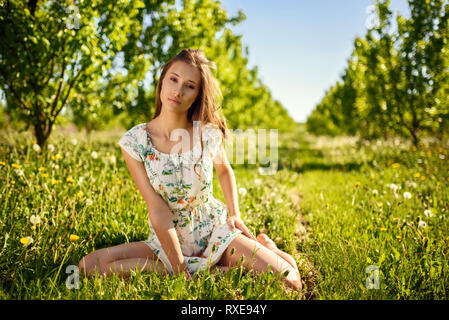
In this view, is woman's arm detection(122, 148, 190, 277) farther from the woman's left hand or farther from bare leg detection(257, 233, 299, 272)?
bare leg detection(257, 233, 299, 272)

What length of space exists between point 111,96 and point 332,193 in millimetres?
4218

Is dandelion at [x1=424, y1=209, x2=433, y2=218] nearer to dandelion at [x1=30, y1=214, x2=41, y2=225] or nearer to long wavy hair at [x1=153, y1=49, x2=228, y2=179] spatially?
long wavy hair at [x1=153, y1=49, x2=228, y2=179]

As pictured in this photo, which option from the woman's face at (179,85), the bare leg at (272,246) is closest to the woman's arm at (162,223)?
the woman's face at (179,85)

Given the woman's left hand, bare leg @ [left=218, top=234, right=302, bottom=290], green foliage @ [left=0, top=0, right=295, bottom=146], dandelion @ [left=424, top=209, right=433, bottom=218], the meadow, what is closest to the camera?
the meadow

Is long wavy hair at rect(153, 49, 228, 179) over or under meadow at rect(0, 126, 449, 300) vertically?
over

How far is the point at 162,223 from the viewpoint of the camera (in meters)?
1.95

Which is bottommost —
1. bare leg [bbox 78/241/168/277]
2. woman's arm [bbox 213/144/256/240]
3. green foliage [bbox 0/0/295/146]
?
bare leg [bbox 78/241/168/277]

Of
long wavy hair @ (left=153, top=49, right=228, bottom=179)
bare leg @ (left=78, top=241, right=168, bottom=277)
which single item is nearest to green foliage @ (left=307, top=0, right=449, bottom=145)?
long wavy hair @ (left=153, top=49, right=228, bottom=179)

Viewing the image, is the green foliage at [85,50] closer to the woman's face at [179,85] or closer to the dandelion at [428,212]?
A: the woman's face at [179,85]

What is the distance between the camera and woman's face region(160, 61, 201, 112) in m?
2.06

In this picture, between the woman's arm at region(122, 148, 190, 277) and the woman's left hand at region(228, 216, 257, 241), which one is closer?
the woman's arm at region(122, 148, 190, 277)

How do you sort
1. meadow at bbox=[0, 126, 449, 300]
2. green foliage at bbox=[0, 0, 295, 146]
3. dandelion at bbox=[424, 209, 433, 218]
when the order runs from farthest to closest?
green foliage at bbox=[0, 0, 295, 146]
dandelion at bbox=[424, 209, 433, 218]
meadow at bbox=[0, 126, 449, 300]

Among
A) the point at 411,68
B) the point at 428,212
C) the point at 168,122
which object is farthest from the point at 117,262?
the point at 411,68

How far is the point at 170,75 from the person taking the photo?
2092 mm
